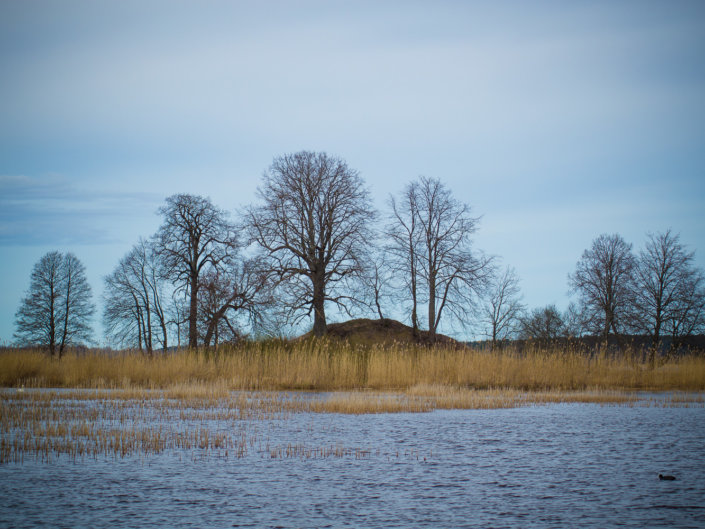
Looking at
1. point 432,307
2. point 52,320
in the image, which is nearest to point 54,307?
point 52,320

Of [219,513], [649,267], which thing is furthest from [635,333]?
[219,513]

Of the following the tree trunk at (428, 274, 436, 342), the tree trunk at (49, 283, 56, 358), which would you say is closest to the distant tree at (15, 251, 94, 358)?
the tree trunk at (49, 283, 56, 358)

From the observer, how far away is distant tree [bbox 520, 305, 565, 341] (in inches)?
1983

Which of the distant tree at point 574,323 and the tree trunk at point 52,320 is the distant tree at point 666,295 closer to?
the distant tree at point 574,323

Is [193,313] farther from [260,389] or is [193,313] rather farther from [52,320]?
[260,389]

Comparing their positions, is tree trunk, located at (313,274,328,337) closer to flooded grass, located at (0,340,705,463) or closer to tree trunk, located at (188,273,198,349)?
tree trunk, located at (188,273,198,349)

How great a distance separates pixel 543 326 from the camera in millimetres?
53219

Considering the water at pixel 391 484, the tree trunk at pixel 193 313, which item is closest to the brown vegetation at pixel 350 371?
the water at pixel 391 484

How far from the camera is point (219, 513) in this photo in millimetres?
5008

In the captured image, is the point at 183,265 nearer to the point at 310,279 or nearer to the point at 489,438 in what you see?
the point at 310,279

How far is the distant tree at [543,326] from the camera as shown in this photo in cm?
5038

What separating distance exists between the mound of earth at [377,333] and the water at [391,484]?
1154 inches

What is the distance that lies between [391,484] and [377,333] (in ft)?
112

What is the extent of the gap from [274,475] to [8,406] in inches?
329
